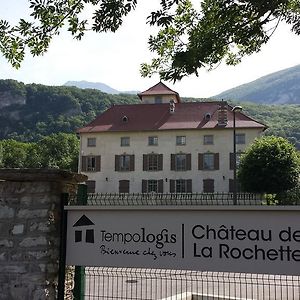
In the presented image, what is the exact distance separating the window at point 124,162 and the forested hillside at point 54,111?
238ft

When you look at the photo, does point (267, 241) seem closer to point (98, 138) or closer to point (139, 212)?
point (139, 212)

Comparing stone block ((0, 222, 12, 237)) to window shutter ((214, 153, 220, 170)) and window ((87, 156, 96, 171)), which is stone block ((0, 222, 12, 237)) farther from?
window ((87, 156, 96, 171))

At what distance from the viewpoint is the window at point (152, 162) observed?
Result: 62.1 meters

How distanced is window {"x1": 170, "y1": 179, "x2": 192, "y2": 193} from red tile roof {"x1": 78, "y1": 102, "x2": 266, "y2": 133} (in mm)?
7638

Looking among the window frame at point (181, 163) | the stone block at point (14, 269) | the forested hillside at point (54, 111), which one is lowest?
the stone block at point (14, 269)

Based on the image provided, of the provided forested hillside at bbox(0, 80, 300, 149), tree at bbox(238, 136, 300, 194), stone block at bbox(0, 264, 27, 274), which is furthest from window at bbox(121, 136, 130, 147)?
forested hillside at bbox(0, 80, 300, 149)

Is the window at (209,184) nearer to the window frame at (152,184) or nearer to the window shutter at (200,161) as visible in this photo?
the window shutter at (200,161)

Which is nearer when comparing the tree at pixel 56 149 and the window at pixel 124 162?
the window at pixel 124 162

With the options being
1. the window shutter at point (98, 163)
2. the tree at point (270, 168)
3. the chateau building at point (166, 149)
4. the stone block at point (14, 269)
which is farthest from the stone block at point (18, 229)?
the window shutter at point (98, 163)

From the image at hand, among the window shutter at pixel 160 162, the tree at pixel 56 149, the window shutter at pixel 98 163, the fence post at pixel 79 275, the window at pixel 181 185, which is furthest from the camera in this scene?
the tree at pixel 56 149

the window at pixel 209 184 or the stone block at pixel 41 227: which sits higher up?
the window at pixel 209 184

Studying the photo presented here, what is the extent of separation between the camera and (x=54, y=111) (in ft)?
486

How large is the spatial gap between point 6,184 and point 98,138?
5993 cm

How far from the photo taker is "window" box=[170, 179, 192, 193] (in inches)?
2373
